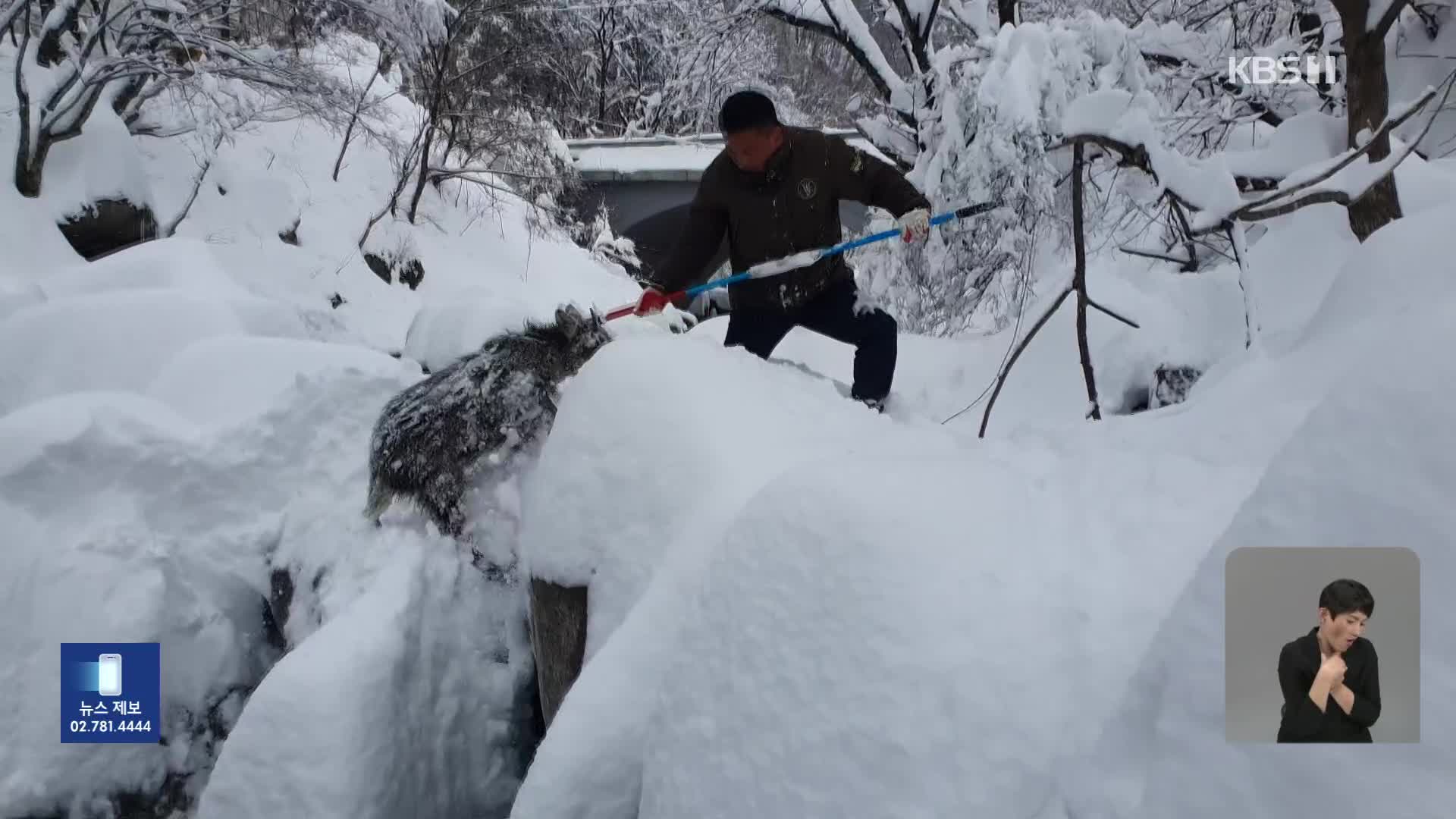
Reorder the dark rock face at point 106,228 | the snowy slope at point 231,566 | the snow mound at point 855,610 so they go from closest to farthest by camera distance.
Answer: the snow mound at point 855,610, the snowy slope at point 231,566, the dark rock face at point 106,228

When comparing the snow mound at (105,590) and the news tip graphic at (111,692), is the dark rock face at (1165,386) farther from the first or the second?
the news tip graphic at (111,692)

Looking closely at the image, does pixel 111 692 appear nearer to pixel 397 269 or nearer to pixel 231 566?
pixel 231 566

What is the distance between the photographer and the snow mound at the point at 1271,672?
79cm

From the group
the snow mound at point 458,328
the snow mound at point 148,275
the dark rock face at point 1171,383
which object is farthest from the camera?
the snow mound at point 148,275

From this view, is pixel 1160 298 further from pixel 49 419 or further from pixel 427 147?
pixel 427 147

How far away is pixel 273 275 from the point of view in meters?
7.05

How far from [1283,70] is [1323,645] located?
3.77 m

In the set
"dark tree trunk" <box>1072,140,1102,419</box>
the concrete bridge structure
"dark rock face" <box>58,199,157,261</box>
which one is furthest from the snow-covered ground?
the concrete bridge structure

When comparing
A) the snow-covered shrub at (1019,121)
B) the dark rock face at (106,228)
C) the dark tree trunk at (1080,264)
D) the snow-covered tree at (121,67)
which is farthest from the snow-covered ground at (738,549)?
the snow-covered tree at (121,67)

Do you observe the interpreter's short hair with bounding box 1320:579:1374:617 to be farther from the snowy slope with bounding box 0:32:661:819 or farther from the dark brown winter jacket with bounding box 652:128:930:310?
the snowy slope with bounding box 0:32:661:819

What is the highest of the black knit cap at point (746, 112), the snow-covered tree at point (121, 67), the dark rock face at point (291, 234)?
the snow-covered tree at point (121, 67)

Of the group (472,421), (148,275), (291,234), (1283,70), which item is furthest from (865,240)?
(291,234)

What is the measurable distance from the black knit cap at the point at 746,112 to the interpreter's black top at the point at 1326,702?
2064 millimetres

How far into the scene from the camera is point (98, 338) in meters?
3.77
